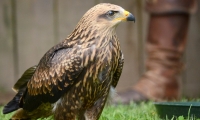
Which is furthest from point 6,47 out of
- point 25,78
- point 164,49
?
point 25,78

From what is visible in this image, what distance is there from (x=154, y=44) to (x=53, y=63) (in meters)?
3.13

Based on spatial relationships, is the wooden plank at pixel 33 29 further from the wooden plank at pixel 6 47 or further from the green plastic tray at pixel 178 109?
the green plastic tray at pixel 178 109

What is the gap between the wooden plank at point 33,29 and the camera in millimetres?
7500

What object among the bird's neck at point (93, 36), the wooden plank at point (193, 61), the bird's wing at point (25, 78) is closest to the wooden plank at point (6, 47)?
the wooden plank at point (193, 61)

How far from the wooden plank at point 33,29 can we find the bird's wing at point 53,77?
3.35 m

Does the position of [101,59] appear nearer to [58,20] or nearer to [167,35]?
[167,35]

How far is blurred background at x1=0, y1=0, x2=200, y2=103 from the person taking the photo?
24.5ft

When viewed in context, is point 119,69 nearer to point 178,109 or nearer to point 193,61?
point 178,109

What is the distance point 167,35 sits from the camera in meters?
6.75

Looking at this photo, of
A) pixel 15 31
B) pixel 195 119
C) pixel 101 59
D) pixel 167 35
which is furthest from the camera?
pixel 15 31

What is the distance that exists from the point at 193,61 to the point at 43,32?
2356 millimetres

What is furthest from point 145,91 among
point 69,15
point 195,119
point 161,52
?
point 195,119

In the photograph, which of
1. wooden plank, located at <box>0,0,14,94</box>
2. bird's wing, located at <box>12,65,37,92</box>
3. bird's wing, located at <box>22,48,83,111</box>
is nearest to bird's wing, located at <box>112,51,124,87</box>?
bird's wing, located at <box>22,48,83,111</box>

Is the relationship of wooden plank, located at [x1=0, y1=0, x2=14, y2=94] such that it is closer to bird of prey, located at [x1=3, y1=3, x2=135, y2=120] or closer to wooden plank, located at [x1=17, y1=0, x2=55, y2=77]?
wooden plank, located at [x1=17, y1=0, x2=55, y2=77]
